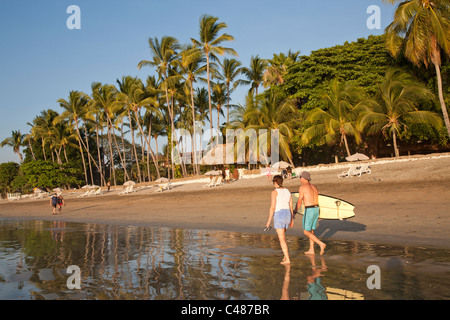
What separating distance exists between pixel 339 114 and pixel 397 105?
15.8ft

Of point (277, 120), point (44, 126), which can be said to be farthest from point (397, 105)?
point (44, 126)

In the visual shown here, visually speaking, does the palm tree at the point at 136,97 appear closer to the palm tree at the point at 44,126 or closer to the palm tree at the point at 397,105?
the palm tree at the point at 44,126

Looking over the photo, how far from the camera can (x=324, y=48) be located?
129 ft

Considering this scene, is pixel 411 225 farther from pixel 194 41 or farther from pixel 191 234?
pixel 194 41

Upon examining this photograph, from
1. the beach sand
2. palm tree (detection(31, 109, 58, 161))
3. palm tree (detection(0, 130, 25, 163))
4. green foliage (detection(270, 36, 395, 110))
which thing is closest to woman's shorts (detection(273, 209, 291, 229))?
the beach sand

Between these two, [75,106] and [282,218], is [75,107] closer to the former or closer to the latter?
[75,106]

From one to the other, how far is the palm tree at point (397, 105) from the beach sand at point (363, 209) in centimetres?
530

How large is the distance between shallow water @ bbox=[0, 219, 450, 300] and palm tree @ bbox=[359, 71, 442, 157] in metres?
22.6

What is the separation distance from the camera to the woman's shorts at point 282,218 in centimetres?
711

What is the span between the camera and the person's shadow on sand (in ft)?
35.8

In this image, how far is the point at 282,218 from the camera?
7.12 m

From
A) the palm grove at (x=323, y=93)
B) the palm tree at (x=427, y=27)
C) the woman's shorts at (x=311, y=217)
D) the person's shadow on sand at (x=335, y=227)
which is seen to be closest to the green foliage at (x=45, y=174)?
the palm grove at (x=323, y=93)
